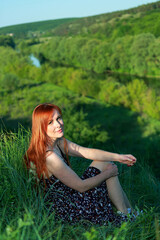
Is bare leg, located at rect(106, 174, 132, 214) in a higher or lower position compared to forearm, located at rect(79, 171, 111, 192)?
lower

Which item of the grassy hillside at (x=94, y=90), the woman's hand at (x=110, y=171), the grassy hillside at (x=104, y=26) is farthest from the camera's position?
the grassy hillside at (x=104, y=26)

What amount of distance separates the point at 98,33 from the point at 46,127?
172 feet

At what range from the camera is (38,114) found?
1.83 meters

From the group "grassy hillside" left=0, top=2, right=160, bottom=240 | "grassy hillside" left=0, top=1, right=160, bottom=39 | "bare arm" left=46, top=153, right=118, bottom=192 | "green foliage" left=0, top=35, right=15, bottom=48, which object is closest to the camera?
"bare arm" left=46, top=153, right=118, bottom=192

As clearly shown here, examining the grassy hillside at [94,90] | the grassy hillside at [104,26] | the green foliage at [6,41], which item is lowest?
the grassy hillside at [94,90]

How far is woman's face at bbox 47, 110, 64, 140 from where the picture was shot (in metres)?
1.87

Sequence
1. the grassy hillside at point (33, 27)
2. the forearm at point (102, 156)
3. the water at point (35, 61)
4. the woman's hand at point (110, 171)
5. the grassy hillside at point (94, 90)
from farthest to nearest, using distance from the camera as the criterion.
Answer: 1. the grassy hillside at point (33, 27)
2. the water at point (35, 61)
3. the grassy hillside at point (94, 90)
4. the forearm at point (102, 156)
5. the woman's hand at point (110, 171)

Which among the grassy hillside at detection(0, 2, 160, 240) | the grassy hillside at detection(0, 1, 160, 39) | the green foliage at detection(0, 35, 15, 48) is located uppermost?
the grassy hillside at detection(0, 1, 160, 39)

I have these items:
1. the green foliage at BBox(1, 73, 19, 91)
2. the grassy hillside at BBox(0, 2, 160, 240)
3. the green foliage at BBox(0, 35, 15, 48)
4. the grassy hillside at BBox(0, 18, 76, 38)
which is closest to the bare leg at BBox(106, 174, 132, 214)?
the grassy hillside at BBox(0, 2, 160, 240)

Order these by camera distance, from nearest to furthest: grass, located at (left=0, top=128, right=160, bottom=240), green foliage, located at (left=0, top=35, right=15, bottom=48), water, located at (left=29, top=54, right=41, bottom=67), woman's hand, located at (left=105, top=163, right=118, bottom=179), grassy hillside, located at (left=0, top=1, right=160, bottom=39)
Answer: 1. grass, located at (left=0, top=128, right=160, bottom=240)
2. woman's hand, located at (left=105, top=163, right=118, bottom=179)
3. green foliage, located at (left=0, top=35, right=15, bottom=48)
4. grassy hillside, located at (left=0, top=1, right=160, bottom=39)
5. water, located at (left=29, top=54, right=41, bottom=67)

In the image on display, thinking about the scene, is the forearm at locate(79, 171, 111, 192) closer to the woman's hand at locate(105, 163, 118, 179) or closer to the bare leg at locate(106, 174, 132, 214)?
the woman's hand at locate(105, 163, 118, 179)

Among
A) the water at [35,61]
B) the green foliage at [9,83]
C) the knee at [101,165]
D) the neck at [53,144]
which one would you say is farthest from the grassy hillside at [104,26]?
the neck at [53,144]

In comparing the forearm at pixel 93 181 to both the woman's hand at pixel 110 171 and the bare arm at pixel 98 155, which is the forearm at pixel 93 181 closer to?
the woman's hand at pixel 110 171

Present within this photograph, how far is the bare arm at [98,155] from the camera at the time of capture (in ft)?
6.89
